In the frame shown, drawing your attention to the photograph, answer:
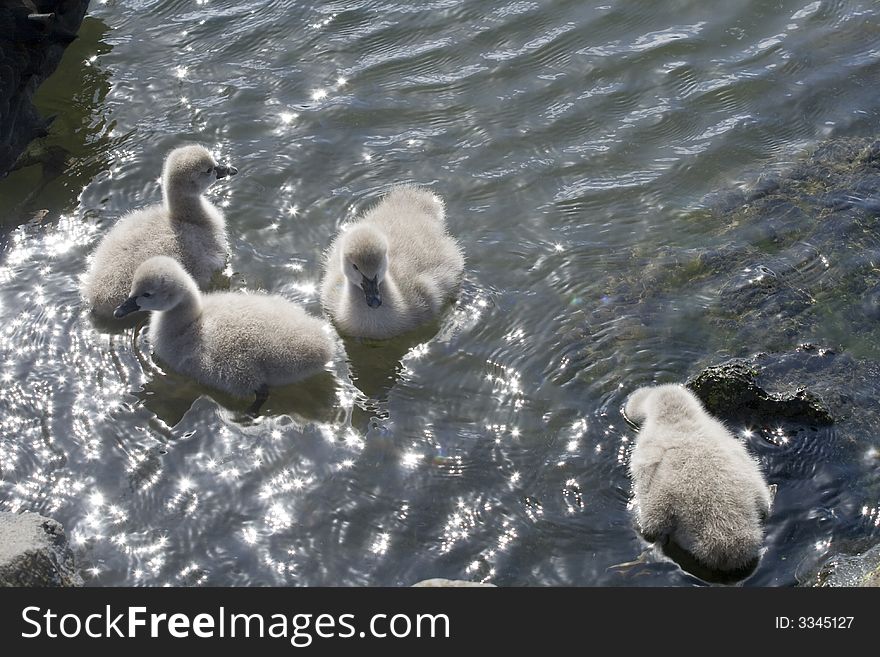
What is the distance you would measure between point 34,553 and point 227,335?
1.73 meters

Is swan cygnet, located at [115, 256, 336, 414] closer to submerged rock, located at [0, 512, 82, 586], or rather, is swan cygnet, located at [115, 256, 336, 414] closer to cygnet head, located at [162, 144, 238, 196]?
cygnet head, located at [162, 144, 238, 196]

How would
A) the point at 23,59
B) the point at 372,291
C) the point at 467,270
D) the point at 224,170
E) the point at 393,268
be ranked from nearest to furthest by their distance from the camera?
1. the point at 372,291
2. the point at 393,268
3. the point at 467,270
4. the point at 224,170
5. the point at 23,59

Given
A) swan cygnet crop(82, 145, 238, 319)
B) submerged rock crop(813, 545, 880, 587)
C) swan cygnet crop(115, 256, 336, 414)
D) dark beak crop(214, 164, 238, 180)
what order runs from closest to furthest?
submerged rock crop(813, 545, 880, 587) < swan cygnet crop(115, 256, 336, 414) < swan cygnet crop(82, 145, 238, 319) < dark beak crop(214, 164, 238, 180)

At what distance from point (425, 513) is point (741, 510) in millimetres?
1465

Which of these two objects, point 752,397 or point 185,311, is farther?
point 185,311

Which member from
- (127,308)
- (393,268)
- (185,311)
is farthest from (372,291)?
(127,308)

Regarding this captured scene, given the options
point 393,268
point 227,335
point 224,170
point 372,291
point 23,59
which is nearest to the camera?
point 227,335

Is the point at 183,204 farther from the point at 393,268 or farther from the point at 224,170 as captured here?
the point at 393,268

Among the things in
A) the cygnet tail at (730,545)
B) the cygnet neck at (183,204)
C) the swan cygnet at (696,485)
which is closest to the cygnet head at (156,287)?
the cygnet neck at (183,204)

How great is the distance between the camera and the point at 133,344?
6098 millimetres

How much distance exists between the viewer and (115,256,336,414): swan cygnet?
5.67 metres

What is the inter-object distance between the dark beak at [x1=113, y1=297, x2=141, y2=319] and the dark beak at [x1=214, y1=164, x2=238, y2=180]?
1273 mm

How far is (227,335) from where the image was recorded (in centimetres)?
576

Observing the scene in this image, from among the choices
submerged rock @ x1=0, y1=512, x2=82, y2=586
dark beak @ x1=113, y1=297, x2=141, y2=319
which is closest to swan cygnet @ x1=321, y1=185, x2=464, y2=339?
dark beak @ x1=113, y1=297, x2=141, y2=319
